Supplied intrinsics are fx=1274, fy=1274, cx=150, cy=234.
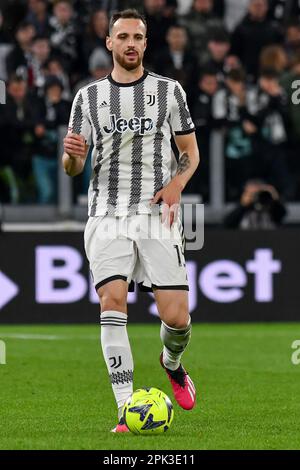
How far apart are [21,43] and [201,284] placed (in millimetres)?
3652

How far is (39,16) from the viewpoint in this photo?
1568 centimetres

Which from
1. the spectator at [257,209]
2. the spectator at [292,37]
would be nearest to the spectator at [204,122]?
the spectator at [257,209]

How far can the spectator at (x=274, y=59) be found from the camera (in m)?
15.2

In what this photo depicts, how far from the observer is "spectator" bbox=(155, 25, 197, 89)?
15047mm

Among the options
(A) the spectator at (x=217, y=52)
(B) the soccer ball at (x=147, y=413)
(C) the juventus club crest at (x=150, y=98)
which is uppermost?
(A) the spectator at (x=217, y=52)

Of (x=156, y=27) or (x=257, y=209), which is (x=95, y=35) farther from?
(x=257, y=209)

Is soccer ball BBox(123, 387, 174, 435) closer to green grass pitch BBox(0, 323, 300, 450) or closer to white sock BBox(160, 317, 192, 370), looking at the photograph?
green grass pitch BBox(0, 323, 300, 450)

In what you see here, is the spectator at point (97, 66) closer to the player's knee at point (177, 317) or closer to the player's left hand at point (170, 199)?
the player's left hand at point (170, 199)

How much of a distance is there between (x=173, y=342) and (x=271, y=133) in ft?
25.3

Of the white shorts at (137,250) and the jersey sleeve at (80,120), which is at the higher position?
the jersey sleeve at (80,120)

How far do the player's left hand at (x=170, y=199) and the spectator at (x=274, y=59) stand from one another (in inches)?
319

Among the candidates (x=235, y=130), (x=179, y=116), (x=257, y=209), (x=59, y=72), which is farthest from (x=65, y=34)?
(x=179, y=116)
